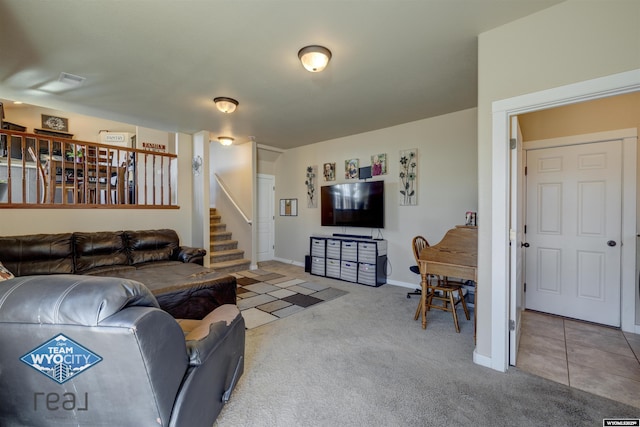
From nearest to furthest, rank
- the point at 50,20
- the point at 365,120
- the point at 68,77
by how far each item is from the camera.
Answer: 1. the point at 50,20
2. the point at 68,77
3. the point at 365,120

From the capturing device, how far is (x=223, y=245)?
227 inches

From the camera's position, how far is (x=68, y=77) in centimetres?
294

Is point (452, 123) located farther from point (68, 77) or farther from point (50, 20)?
point (68, 77)

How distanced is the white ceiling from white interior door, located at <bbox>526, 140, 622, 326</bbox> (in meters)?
1.39

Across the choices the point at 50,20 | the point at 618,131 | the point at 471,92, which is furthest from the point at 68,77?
the point at 618,131

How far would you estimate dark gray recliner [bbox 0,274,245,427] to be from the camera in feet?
2.99

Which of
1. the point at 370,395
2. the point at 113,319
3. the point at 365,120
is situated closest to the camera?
the point at 113,319

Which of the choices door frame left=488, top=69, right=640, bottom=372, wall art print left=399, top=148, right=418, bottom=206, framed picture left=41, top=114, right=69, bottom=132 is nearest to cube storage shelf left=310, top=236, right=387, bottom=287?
wall art print left=399, top=148, right=418, bottom=206

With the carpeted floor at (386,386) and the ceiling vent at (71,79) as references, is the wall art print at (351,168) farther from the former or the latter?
the ceiling vent at (71,79)

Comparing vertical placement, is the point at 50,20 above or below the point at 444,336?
above

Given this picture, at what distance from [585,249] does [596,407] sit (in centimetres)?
196

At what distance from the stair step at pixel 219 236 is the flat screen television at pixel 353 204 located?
2252mm

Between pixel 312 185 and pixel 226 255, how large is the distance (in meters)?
2.28

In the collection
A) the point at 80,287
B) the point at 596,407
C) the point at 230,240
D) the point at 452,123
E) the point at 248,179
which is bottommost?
the point at 596,407
